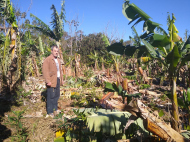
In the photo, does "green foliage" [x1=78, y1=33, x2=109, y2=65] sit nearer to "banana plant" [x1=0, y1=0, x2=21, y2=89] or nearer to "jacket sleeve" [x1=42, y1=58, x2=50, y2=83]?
"banana plant" [x1=0, y1=0, x2=21, y2=89]

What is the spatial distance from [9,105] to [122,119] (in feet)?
12.5

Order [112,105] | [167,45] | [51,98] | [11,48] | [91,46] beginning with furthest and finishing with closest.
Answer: [91,46] → [11,48] → [51,98] → [167,45] → [112,105]

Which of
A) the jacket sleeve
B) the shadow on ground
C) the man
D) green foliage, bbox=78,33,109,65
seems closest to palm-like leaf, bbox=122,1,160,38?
the man

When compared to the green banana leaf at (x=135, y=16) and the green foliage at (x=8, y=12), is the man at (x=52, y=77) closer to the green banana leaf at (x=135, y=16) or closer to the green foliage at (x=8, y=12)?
the green banana leaf at (x=135, y=16)

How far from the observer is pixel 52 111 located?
13.4 feet

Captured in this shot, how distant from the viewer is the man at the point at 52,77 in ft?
12.7

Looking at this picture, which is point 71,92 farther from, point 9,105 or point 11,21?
point 11,21

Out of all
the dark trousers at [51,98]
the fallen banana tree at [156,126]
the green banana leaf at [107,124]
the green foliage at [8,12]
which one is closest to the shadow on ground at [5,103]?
the dark trousers at [51,98]

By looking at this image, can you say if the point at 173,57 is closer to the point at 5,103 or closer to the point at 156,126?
the point at 156,126

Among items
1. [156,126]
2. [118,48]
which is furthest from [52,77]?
[156,126]

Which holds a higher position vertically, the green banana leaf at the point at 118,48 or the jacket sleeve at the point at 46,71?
the green banana leaf at the point at 118,48

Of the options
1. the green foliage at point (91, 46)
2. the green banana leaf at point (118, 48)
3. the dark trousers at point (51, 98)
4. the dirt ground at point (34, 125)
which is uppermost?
the green foliage at point (91, 46)

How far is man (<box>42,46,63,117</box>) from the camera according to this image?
12.7ft

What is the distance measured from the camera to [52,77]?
394 cm
